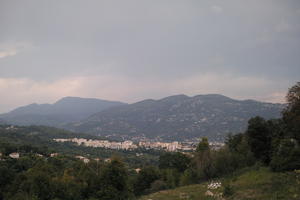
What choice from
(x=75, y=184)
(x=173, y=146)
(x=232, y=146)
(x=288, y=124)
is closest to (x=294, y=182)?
(x=288, y=124)

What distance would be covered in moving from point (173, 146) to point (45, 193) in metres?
151

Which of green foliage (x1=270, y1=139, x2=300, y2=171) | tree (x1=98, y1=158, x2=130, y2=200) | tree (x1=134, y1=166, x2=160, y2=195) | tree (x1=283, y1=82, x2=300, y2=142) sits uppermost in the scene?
tree (x1=283, y1=82, x2=300, y2=142)

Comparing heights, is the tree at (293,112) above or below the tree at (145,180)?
above

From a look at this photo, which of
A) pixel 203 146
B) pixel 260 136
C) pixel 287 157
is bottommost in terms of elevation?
pixel 203 146

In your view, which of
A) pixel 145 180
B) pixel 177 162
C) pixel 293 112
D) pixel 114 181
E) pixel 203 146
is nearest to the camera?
pixel 293 112

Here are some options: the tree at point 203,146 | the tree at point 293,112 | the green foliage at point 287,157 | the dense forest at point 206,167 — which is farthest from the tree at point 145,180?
the green foliage at point 287,157

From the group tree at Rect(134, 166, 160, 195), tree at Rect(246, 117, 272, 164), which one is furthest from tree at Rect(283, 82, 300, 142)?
tree at Rect(134, 166, 160, 195)

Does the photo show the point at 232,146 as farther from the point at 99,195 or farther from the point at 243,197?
the point at 243,197

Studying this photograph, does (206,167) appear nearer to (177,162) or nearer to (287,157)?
(287,157)

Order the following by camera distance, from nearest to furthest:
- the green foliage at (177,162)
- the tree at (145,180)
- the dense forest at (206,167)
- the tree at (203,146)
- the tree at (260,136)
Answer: the dense forest at (206,167)
the tree at (260,136)
the tree at (203,146)
the tree at (145,180)
the green foliage at (177,162)

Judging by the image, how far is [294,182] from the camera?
1534 cm

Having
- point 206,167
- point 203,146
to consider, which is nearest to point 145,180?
point 203,146

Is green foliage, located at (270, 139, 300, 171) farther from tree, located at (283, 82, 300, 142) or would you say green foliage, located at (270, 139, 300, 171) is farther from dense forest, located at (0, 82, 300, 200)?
tree, located at (283, 82, 300, 142)

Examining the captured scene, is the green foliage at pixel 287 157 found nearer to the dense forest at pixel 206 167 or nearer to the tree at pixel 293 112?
the dense forest at pixel 206 167
